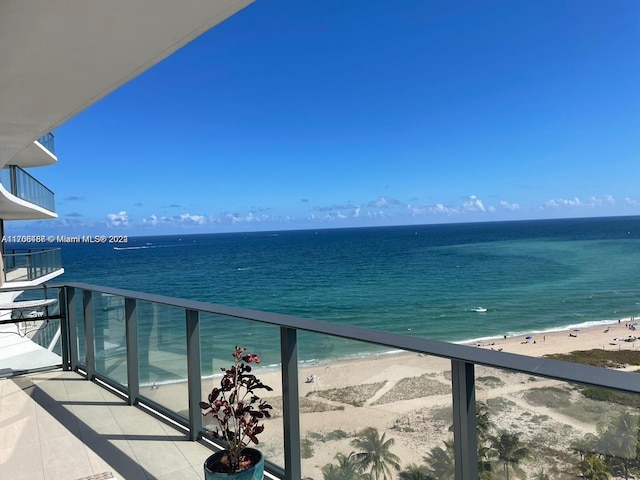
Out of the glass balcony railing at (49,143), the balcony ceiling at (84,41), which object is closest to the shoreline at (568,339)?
the balcony ceiling at (84,41)

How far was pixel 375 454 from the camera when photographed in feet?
5.78

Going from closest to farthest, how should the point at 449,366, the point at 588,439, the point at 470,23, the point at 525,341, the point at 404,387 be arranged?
1. the point at 588,439
2. the point at 449,366
3. the point at 404,387
4. the point at 525,341
5. the point at 470,23

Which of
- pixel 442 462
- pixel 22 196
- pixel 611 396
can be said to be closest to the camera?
pixel 611 396

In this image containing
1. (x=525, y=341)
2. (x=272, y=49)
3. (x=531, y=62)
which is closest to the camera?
(x=525, y=341)

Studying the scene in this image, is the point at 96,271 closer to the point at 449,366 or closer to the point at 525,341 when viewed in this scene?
the point at 525,341

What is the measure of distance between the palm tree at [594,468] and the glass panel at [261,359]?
1.35m

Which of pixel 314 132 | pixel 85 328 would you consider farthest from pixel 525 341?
pixel 314 132

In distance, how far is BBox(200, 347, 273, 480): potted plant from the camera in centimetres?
192

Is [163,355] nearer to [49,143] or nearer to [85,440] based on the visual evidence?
[85,440]

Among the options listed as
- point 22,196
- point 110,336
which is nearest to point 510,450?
point 110,336

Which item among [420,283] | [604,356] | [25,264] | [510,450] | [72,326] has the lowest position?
[604,356]

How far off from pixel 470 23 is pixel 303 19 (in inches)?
409

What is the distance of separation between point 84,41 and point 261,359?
6.20ft

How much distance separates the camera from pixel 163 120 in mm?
39625
